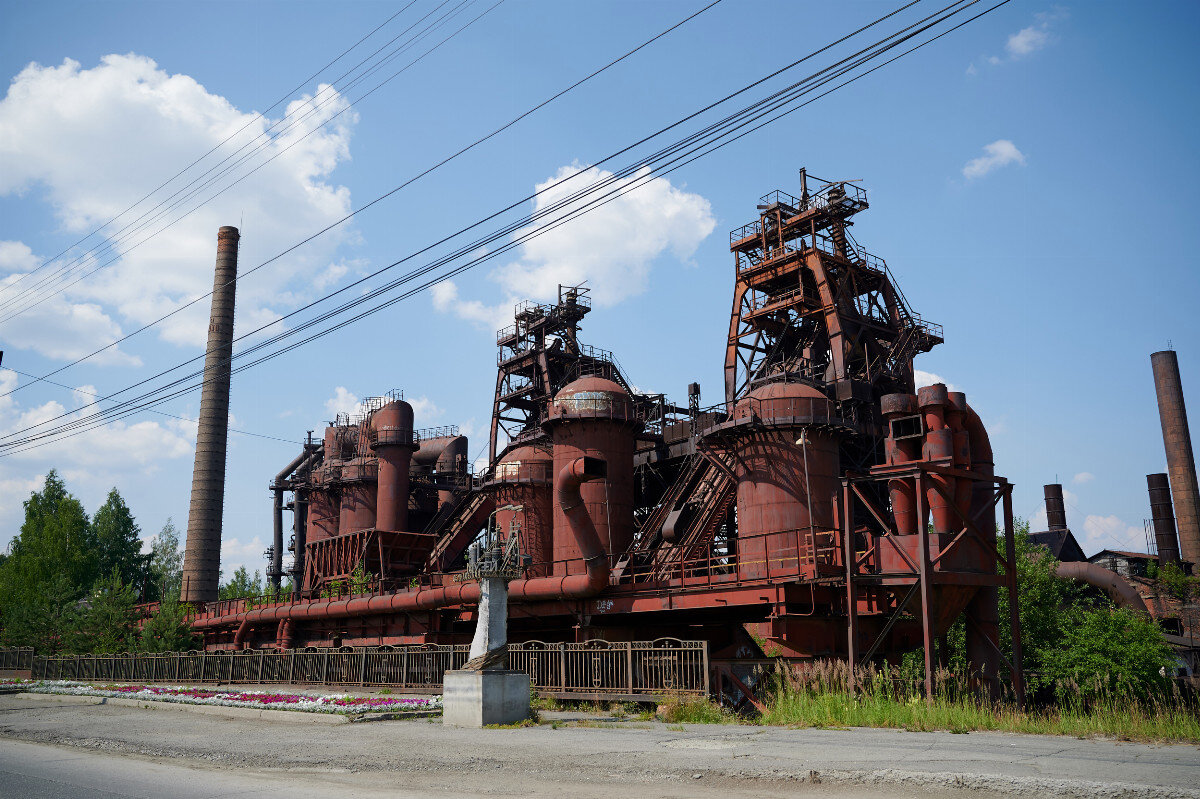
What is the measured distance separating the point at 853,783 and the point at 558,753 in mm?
4494

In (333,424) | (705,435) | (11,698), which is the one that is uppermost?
(333,424)

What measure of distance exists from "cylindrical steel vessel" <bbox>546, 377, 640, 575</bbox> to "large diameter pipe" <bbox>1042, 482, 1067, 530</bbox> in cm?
3686

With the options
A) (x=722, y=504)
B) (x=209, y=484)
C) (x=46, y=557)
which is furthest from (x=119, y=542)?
(x=722, y=504)

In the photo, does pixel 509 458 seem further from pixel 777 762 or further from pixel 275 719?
pixel 777 762

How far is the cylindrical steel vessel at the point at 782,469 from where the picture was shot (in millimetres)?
26266

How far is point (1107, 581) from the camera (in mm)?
37781

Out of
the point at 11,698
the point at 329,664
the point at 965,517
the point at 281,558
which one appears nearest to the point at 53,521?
the point at 281,558

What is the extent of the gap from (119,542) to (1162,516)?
3018 inches

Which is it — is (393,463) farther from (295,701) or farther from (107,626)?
(295,701)

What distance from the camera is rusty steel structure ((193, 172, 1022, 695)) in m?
22.8

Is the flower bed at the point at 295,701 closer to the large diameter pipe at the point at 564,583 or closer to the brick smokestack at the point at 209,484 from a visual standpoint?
the large diameter pipe at the point at 564,583

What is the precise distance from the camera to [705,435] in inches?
1127

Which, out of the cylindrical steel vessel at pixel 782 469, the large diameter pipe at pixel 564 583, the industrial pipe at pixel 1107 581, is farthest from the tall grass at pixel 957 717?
the industrial pipe at pixel 1107 581

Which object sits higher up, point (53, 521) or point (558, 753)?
point (53, 521)
